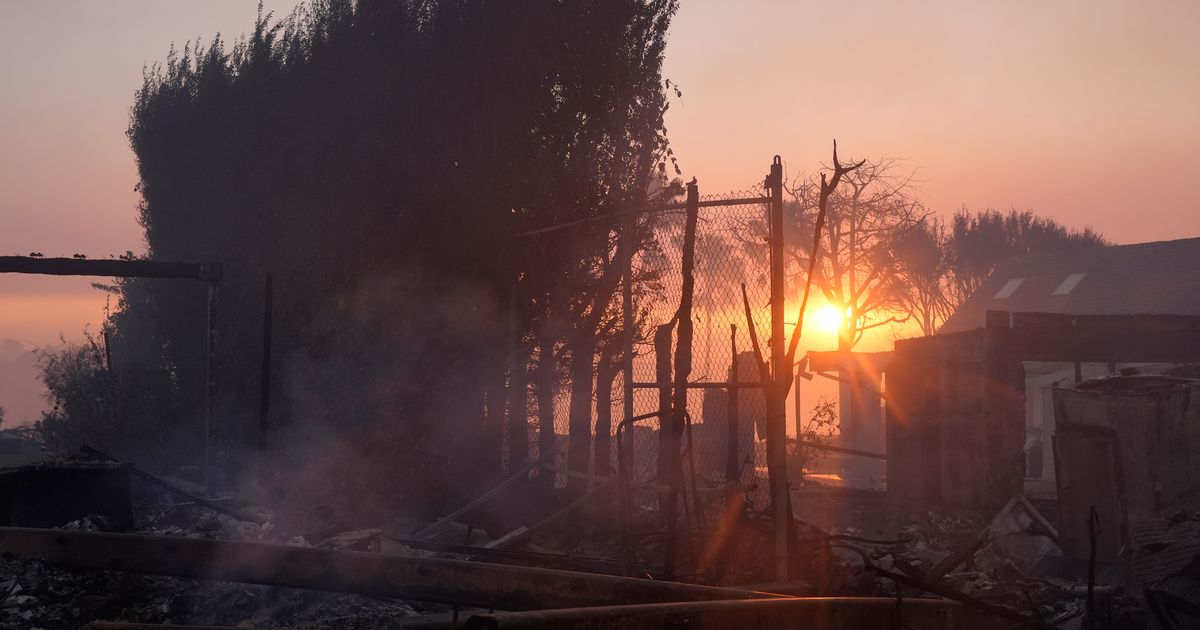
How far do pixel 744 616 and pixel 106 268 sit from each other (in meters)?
16.4

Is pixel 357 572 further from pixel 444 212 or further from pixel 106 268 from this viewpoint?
pixel 106 268

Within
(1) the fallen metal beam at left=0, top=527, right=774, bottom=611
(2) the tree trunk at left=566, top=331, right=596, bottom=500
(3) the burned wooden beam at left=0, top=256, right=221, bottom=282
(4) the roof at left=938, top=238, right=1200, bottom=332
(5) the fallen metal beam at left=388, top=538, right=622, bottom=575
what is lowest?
(5) the fallen metal beam at left=388, top=538, right=622, bottom=575

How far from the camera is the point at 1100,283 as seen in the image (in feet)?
126

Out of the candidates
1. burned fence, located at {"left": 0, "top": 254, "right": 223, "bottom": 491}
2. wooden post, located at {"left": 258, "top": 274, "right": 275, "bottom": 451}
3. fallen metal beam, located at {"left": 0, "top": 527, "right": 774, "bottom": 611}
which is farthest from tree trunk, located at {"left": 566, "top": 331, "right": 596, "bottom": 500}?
burned fence, located at {"left": 0, "top": 254, "right": 223, "bottom": 491}


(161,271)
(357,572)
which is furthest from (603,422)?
(161,271)

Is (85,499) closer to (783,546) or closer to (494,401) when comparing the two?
(494,401)

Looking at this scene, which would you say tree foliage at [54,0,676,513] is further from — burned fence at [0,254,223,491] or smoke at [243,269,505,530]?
burned fence at [0,254,223,491]

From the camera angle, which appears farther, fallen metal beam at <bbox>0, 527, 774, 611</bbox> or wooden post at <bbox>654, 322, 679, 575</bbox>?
wooden post at <bbox>654, 322, 679, 575</bbox>

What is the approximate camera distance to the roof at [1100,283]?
34625 mm

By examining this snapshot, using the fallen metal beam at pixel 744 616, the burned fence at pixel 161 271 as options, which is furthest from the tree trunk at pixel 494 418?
the fallen metal beam at pixel 744 616

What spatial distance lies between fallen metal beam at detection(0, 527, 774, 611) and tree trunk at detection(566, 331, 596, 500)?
5.31 meters

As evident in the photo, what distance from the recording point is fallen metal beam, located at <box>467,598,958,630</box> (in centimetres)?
356

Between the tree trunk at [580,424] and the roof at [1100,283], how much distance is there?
25.0 metres

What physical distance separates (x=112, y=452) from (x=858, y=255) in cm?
2857
